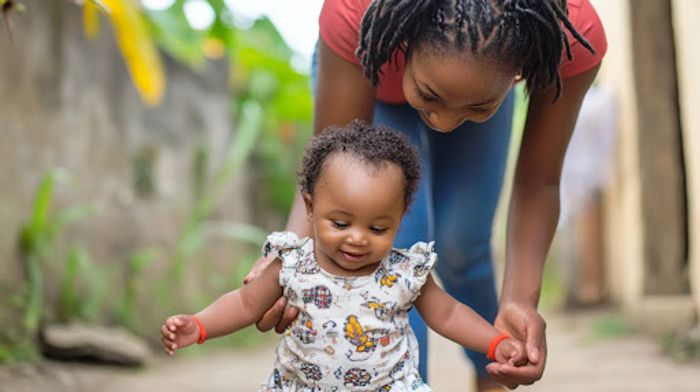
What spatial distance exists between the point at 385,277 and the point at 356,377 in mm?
196

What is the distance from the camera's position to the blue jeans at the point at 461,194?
2.24m

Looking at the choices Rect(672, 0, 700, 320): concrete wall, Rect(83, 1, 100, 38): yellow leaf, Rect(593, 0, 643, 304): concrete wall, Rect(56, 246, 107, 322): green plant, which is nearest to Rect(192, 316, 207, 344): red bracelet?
Rect(83, 1, 100, 38): yellow leaf

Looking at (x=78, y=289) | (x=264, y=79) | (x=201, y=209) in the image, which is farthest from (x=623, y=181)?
(x=78, y=289)

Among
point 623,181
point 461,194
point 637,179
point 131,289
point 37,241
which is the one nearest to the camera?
point 461,194

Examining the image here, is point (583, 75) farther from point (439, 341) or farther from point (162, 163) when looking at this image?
point (439, 341)

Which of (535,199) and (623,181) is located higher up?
(623,181)

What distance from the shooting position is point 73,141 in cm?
446

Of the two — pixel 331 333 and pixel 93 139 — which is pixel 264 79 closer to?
pixel 93 139

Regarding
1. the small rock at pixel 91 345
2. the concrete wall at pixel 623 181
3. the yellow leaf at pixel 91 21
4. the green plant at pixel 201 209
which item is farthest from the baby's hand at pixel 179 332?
the concrete wall at pixel 623 181

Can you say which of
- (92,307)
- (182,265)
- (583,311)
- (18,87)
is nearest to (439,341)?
(583,311)

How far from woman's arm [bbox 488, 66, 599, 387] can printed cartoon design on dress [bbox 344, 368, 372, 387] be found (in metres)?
0.32

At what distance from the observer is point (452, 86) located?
64.7 inches

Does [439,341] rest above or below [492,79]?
below

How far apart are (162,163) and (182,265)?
61 centimetres
